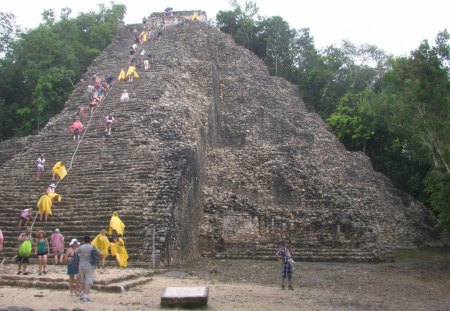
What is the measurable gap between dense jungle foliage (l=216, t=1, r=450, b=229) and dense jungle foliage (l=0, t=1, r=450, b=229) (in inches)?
1.5

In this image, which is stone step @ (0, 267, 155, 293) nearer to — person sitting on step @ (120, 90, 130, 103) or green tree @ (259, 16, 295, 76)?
person sitting on step @ (120, 90, 130, 103)

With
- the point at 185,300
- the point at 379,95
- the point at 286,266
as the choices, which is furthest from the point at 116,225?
the point at 379,95

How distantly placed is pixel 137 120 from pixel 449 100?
9329mm

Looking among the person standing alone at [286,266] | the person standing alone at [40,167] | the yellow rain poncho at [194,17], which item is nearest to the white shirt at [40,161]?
the person standing alone at [40,167]

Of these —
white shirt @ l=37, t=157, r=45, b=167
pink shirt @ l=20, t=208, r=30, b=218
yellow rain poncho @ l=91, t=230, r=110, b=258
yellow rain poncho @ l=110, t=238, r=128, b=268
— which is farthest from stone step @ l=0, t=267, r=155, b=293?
white shirt @ l=37, t=157, r=45, b=167

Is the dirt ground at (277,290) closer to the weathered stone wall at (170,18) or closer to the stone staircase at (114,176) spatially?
the stone staircase at (114,176)

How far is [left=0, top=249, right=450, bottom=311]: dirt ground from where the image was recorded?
731 cm

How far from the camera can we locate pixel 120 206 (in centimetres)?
1203

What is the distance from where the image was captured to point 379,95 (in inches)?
922

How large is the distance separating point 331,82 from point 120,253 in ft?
75.7

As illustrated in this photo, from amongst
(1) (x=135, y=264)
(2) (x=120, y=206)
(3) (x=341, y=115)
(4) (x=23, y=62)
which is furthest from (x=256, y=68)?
(1) (x=135, y=264)

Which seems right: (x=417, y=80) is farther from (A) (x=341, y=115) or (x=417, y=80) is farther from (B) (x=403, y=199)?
(A) (x=341, y=115)

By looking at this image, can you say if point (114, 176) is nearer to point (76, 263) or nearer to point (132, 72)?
point (76, 263)

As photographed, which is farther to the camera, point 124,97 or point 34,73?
point 34,73
